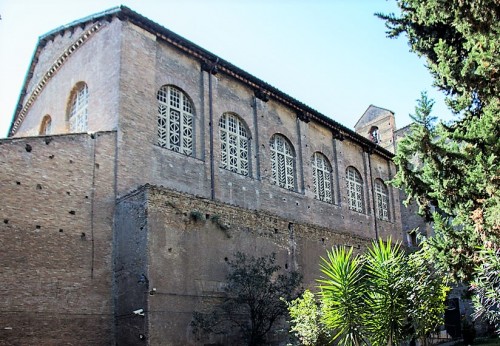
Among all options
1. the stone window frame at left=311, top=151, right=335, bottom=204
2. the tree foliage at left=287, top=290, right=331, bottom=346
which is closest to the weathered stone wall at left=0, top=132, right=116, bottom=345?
the tree foliage at left=287, top=290, right=331, bottom=346

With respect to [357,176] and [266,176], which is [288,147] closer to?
[266,176]

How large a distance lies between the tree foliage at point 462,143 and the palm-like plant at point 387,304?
1.07 m

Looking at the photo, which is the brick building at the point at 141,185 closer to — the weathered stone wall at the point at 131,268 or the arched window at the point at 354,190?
the weathered stone wall at the point at 131,268

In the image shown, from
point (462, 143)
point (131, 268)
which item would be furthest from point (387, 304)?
point (131, 268)

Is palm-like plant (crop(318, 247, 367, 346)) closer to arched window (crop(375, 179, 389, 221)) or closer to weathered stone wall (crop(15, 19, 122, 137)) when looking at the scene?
weathered stone wall (crop(15, 19, 122, 137))

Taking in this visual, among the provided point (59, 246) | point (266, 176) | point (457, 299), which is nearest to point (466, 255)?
point (59, 246)

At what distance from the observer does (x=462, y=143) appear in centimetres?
1078

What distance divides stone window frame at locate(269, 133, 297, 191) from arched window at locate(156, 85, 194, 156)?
4.77 meters

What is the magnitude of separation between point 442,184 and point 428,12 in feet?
10.8

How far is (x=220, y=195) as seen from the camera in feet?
64.9

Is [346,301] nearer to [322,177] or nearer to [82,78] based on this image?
[82,78]

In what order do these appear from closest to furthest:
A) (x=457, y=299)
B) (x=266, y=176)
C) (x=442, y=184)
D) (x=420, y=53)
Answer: (x=442, y=184) < (x=420, y=53) < (x=266, y=176) < (x=457, y=299)

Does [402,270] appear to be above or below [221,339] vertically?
above

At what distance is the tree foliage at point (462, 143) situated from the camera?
967 cm
